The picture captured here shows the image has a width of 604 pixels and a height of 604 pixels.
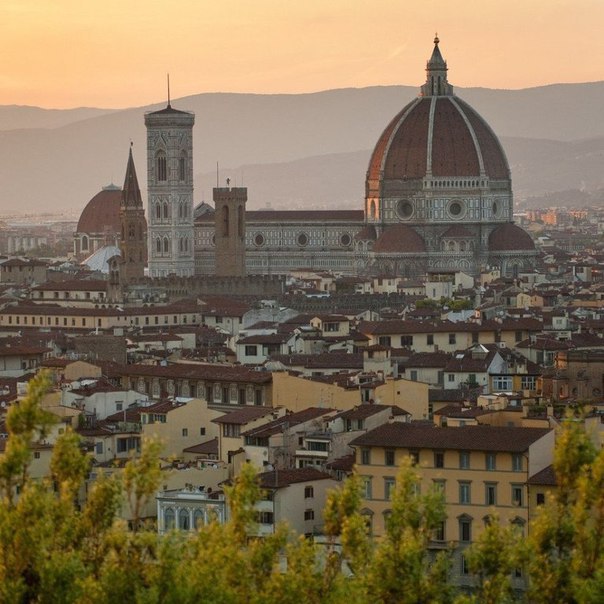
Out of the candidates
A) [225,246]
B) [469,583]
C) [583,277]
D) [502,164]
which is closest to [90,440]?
[469,583]

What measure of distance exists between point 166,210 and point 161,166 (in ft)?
8.14

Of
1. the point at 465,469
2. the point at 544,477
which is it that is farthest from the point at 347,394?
the point at 544,477

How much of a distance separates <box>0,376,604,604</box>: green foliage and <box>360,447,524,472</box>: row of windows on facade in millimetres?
8970

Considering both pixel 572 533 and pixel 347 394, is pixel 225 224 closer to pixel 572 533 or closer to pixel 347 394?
pixel 347 394

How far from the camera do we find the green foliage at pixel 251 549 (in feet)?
101

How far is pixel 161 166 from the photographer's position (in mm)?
150500

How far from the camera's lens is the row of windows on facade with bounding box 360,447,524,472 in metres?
43.4

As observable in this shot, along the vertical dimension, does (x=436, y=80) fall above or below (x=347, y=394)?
above

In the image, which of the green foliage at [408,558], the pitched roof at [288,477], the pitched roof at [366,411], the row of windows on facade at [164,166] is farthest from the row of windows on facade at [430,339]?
the row of windows on facade at [164,166]

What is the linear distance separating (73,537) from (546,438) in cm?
1317

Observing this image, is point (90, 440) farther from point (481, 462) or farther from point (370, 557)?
point (370, 557)

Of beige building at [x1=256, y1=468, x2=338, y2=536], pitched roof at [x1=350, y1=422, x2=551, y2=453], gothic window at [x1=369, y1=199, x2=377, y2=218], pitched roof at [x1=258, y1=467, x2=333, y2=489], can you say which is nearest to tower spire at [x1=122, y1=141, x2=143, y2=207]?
gothic window at [x1=369, y1=199, x2=377, y2=218]

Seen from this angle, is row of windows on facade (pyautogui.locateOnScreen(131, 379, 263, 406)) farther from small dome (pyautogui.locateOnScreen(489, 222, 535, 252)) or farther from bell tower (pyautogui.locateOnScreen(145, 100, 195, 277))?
small dome (pyautogui.locateOnScreen(489, 222, 535, 252))

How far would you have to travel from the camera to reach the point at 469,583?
40125mm
